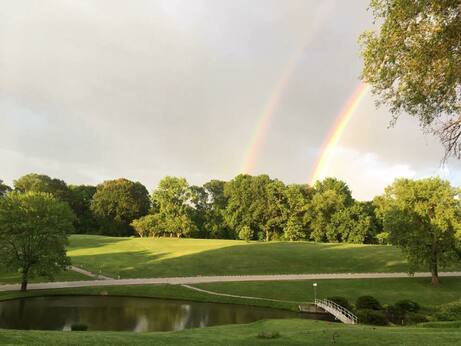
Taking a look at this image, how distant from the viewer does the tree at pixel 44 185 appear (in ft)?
454

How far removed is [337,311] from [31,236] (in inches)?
1557

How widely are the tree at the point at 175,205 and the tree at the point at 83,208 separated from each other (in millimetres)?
24793

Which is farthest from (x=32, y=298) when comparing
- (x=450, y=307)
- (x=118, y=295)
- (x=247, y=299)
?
(x=450, y=307)

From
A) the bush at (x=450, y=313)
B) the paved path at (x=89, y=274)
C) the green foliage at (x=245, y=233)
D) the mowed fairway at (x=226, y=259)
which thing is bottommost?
the bush at (x=450, y=313)

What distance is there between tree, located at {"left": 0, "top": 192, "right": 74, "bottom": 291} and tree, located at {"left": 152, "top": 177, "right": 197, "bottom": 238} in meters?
70.7

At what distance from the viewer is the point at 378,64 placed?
67.3 ft

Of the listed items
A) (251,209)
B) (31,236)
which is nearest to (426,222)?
(31,236)

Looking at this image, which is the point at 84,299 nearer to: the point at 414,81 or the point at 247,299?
the point at 247,299

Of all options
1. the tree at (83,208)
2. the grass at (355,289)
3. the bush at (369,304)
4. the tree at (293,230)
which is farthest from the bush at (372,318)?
the tree at (83,208)

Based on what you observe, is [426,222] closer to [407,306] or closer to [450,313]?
[407,306]

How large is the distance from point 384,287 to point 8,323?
46347 millimetres

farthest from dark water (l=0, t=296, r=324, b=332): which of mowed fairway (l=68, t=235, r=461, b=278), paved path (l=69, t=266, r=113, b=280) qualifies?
mowed fairway (l=68, t=235, r=461, b=278)

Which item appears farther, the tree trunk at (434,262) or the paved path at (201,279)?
the tree trunk at (434,262)

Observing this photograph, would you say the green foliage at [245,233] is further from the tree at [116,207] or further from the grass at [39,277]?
the grass at [39,277]
